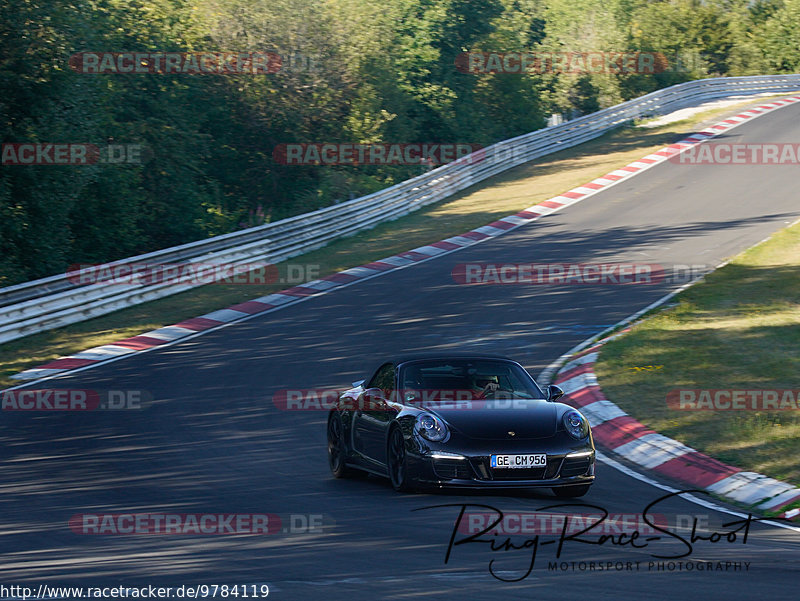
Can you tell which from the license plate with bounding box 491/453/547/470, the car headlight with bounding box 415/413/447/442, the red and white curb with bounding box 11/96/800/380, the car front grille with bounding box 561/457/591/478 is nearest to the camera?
the license plate with bounding box 491/453/547/470

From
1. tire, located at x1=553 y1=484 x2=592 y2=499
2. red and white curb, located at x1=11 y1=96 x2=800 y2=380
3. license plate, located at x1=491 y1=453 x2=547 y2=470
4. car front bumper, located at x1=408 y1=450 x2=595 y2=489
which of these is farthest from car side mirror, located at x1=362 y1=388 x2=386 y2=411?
red and white curb, located at x1=11 y1=96 x2=800 y2=380

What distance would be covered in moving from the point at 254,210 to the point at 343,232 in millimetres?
6946

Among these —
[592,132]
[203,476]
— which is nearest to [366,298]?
[203,476]

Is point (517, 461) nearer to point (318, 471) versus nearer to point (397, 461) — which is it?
point (397, 461)

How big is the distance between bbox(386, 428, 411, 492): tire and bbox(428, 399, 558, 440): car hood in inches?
15.6

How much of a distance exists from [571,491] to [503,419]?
2.75ft

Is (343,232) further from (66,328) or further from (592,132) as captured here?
(592,132)

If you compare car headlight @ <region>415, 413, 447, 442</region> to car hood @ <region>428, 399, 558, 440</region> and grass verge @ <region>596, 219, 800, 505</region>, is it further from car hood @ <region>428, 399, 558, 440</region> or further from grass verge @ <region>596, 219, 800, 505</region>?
grass verge @ <region>596, 219, 800, 505</region>

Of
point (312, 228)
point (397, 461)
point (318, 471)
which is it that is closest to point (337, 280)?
point (312, 228)

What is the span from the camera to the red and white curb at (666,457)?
9.10 metres

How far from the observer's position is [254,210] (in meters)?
34.3

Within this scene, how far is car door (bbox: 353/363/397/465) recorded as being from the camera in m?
9.66

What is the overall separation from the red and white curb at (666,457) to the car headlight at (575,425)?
1348mm

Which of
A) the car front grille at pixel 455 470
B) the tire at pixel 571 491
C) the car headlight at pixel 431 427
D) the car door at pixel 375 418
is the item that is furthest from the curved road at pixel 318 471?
the car headlight at pixel 431 427
